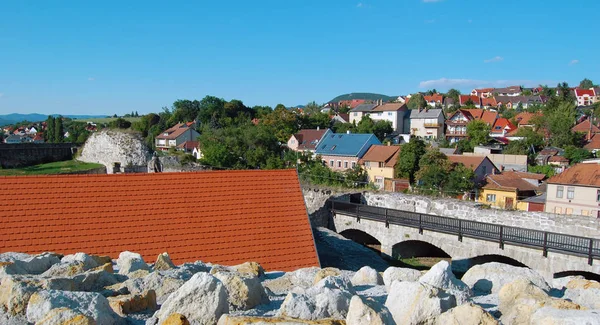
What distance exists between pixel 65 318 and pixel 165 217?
6.84m

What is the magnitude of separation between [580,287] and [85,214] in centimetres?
871

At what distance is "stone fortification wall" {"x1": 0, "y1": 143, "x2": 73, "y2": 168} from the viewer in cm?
3066

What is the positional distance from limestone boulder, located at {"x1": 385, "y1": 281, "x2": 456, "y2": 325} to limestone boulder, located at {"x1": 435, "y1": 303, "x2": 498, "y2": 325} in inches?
4.2

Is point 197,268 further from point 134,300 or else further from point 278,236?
point 278,236

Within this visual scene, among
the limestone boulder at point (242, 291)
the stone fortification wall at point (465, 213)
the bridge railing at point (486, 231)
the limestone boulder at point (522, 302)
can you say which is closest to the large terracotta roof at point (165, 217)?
the limestone boulder at point (242, 291)

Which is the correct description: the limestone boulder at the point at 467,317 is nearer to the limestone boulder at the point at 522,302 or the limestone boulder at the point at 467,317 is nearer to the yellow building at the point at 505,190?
the limestone boulder at the point at 522,302

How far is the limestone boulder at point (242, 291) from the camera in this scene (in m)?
3.65

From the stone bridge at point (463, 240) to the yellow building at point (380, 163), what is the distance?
18.4m

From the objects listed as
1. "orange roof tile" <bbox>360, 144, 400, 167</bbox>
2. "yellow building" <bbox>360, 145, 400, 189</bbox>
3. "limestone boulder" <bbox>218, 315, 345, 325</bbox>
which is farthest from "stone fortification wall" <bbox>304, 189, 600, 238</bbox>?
"orange roof tile" <bbox>360, 144, 400, 167</bbox>

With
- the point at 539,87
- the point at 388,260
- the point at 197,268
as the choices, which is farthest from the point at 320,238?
the point at 539,87

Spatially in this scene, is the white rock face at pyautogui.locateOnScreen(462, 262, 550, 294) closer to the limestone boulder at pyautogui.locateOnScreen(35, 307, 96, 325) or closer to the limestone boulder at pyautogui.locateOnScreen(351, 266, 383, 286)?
the limestone boulder at pyautogui.locateOnScreen(351, 266, 383, 286)

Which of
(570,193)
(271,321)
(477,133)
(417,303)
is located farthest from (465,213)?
(477,133)

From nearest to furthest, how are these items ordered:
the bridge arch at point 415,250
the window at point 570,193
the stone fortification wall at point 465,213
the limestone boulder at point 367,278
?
the limestone boulder at point 367,278, the stone fortification wall at point 465,213, the bridge arch at point 415,250, the window at point 570,193

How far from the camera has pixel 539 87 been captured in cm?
13838
